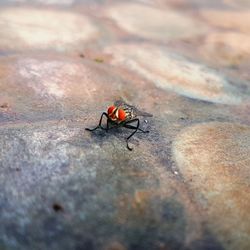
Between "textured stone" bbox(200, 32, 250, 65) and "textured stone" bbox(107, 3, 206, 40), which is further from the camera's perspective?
"textured stone" bbox(107, 3, 206, 40)

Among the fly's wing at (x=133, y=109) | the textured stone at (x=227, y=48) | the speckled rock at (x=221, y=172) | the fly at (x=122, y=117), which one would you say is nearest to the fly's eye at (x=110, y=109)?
the fly at (x=122, y=117)

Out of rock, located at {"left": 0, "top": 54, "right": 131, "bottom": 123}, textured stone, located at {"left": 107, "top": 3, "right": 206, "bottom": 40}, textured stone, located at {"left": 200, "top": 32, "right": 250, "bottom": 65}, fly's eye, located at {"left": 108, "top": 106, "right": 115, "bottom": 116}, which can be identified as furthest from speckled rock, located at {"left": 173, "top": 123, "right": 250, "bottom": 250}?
textured stone, located at {"left": 107, "top": 3, "right": 206, "bottom": 40}

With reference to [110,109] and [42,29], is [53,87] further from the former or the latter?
[42,29]

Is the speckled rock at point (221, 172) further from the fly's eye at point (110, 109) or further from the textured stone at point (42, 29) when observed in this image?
the textured stone at point (42, 29)

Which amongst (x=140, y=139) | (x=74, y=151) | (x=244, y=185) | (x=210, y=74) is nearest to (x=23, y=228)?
(x=74, y=151)

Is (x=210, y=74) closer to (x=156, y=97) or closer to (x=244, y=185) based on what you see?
(x=156, y=97)

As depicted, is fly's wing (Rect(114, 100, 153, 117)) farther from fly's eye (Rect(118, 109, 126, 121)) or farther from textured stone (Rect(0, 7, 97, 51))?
textured stone (Rect(0, 7, 97, 51))

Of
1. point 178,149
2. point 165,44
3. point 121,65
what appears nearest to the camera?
point 178,149

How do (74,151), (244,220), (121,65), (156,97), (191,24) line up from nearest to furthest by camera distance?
(244,220) → (74,151) → (156,97) → (121,65) → (191,24)

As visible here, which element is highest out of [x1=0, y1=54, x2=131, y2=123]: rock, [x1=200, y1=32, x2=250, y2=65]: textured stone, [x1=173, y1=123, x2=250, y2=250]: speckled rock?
[x1=0, y1=54, x2=131, y2=123]: rock
